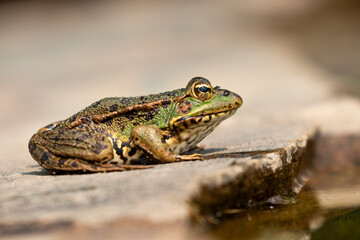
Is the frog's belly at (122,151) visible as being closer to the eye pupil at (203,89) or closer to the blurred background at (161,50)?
the eye pupil at (203,89)

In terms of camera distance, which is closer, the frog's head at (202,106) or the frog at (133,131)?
the frog at (133,131)

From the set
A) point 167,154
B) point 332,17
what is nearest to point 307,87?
point 167,154

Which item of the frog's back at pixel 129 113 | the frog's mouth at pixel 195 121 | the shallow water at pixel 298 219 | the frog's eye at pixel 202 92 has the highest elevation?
the frog's eye at pixel 202 92

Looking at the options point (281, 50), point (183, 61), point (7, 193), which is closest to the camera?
point (7, 193)

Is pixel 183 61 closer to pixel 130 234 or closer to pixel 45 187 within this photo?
pixel 45 187

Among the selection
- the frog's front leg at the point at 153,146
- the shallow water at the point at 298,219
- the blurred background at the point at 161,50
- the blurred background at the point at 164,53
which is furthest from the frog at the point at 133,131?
the blurred background at the point at 161,50

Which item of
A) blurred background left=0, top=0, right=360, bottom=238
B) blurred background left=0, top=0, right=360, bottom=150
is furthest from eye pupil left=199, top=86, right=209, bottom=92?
blurred background left=0, top=0, right=360, bottom=150

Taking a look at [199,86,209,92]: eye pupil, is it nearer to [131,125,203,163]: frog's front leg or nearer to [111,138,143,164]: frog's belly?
[131,125,203,163]: frog's front leg
